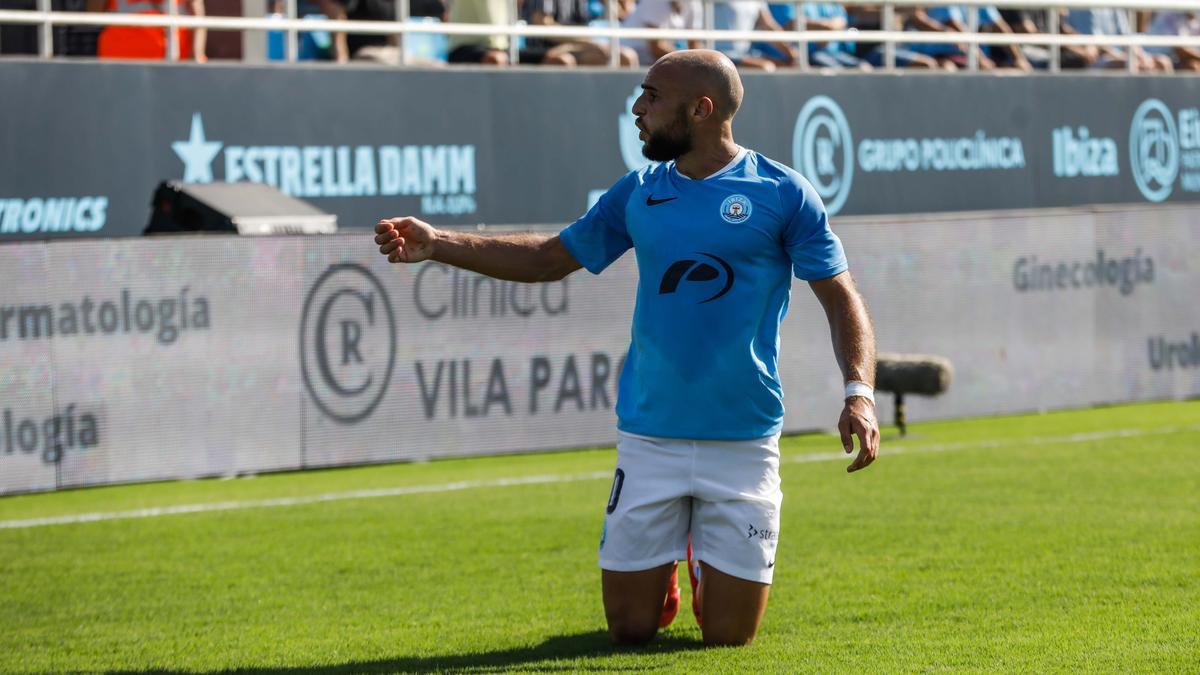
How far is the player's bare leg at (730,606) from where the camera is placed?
6.22 m

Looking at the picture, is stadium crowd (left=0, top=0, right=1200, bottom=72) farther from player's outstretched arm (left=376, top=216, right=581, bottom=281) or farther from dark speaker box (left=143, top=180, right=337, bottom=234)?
player's outstretched arm (left=376, top=216, right=581, bottom=281)

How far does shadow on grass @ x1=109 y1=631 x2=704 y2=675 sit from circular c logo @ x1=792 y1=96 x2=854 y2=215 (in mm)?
11533

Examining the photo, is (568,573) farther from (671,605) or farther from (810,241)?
(810,241)

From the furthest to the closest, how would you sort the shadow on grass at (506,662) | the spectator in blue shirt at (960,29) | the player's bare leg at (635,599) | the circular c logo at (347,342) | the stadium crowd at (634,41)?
1. the spectator in blue shirt at (960,29)
2. the stadium crowd at (634,41)
3. the circular c logo at (347,342)
4. the player's bare leg at (635,599)
5. the shadow on grass at (506,662)

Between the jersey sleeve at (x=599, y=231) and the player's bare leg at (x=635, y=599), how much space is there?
110 cm

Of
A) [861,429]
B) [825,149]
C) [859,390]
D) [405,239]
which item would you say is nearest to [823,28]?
[825,149]

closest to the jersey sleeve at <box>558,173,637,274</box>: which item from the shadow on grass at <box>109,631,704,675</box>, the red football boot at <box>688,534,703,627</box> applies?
the red football boot at <box>688,534,703,627</box>

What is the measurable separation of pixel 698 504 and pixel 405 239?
139 centimetres

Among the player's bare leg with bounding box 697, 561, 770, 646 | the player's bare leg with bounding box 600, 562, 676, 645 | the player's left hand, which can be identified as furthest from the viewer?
the player's bare leg with bounding box 600, 562, 676, 645

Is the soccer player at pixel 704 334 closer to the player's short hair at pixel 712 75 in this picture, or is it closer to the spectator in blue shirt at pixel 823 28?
the player's short hair at pixel 712 75

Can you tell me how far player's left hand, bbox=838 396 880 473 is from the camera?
565cm

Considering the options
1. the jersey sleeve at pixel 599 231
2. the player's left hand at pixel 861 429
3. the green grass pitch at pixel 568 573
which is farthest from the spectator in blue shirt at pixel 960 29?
the player's left hand at pixel 861 429

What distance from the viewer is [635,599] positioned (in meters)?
6.34

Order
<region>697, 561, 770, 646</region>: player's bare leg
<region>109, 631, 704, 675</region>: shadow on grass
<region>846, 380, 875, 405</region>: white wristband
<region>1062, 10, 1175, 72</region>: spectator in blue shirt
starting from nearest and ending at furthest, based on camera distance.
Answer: <region>846, 380, 875, 405</region>: white wristband < <region>109, 631, 704, 675</region>: shadow on grass < <region>697, 561, 770, 646</region>: player's bare leg < <region>1062, 10, 1175, 72</region>: spectator in blue shirt
